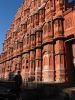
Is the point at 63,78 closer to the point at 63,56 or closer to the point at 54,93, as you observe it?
the point at 63,56

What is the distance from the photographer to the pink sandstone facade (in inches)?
982

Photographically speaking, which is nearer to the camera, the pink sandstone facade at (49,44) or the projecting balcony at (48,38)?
the pink sandstone facade at (49,44)

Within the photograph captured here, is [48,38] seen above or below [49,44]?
above

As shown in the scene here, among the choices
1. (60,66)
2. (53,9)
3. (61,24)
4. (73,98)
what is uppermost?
(53,9)

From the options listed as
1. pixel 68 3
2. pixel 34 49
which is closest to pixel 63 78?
pixel 34 49

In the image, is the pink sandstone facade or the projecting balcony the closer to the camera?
the pink sandstone facade

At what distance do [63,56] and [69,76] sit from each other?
2.79m

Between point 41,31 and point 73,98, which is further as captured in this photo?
point 41,31

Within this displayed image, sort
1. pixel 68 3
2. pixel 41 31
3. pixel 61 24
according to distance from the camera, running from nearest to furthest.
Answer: pixel 61 24 → pixel 68 3 → pixel 41 31

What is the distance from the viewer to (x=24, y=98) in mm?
13227

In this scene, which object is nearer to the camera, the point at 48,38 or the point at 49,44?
the point at 49,44

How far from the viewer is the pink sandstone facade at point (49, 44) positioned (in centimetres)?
2495

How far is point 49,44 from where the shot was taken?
2759cm

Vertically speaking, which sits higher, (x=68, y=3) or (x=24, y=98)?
(x=68, y=3)
